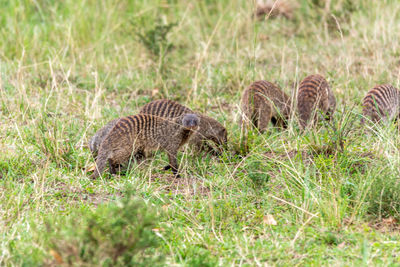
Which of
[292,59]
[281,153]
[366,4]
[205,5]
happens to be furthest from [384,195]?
[205,5]

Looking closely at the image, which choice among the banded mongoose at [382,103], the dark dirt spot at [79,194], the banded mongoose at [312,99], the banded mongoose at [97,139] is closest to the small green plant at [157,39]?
the banded mongoose at [312,99]

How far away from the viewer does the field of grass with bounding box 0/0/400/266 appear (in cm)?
326

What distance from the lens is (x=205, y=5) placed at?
405 inches

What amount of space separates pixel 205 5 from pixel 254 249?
25.0 feet

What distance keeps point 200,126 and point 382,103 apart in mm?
2019

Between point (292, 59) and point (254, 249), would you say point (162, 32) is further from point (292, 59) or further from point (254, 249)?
point (254, 249)

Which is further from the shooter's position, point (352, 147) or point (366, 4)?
point (366, 4)

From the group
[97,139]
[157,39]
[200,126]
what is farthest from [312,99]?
[157,39]

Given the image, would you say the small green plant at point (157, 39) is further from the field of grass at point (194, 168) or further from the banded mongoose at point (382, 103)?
the banded mongoose at point (382, 103)

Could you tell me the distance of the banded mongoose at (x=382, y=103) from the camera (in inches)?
221

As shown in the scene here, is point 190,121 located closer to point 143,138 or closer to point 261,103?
point 143,138

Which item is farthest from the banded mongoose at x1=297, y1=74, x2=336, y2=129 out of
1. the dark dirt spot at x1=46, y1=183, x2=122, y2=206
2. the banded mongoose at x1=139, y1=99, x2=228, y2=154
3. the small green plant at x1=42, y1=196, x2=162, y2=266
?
the small green plant at x1=42, y1=196, x2=162, y2=266

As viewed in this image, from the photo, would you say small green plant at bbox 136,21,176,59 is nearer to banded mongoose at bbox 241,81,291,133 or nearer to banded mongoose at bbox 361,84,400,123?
banded mongoose at bbox 241,81,291,133

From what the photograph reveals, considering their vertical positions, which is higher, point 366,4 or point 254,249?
point 366,4
